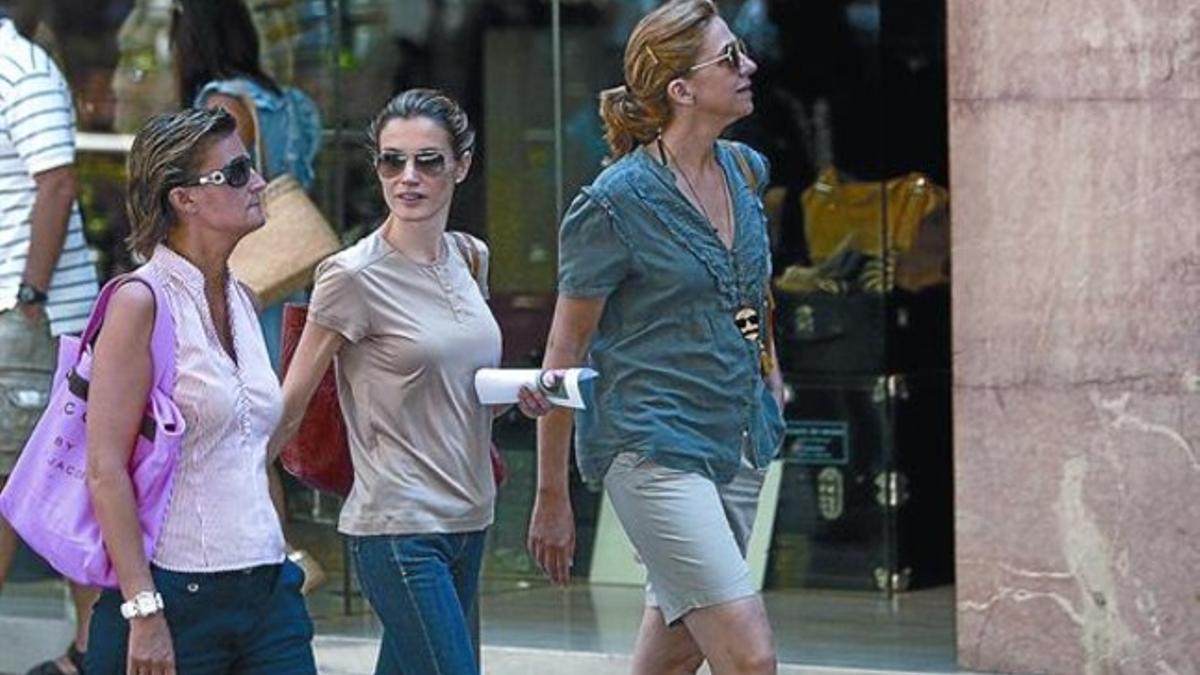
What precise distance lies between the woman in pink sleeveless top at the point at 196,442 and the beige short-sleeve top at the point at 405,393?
0.54 meters

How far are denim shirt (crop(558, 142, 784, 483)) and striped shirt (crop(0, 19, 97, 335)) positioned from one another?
2.66 meters

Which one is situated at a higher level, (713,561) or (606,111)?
(606,111)

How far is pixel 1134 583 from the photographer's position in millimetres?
8039

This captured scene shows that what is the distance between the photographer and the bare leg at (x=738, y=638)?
20.6 feet

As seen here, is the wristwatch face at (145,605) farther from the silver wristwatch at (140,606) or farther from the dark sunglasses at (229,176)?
the dark sunglasses at (229,176)

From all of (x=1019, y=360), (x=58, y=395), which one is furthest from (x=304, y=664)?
(x=1019, y=360)

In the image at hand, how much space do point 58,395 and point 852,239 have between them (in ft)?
16.3

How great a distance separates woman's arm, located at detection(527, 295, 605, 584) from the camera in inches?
253

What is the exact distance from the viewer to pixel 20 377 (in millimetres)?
8734

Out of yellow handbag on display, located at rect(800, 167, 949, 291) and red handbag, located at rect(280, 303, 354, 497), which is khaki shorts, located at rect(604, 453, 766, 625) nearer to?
red handbag, located at rect(280, 303, 354, 497)

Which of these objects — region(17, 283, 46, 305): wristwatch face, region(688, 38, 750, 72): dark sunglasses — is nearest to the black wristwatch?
region(17, 283, 46, 305): wristwatch face

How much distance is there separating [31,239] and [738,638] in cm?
322

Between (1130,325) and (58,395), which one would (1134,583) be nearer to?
(1130,325)

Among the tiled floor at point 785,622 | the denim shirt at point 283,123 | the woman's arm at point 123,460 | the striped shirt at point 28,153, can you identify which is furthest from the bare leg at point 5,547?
the woman's arm at point 123,460
